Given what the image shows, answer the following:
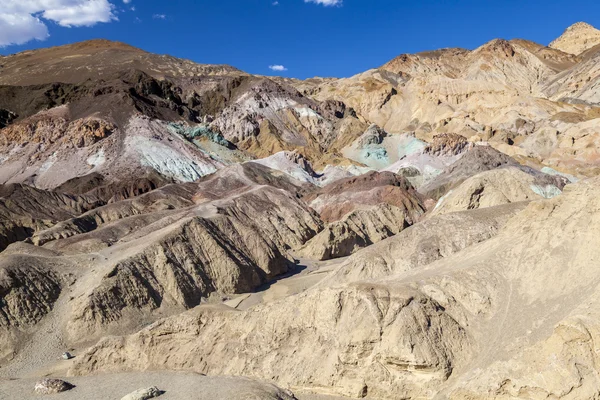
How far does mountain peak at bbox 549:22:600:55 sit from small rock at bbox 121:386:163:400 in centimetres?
19791

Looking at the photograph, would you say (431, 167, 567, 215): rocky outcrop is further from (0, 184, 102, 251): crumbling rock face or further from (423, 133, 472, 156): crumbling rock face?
(423, 133, 472, 156): crumbling rock face

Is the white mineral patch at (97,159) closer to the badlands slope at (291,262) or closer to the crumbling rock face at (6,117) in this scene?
the badlands slope at (291,262)

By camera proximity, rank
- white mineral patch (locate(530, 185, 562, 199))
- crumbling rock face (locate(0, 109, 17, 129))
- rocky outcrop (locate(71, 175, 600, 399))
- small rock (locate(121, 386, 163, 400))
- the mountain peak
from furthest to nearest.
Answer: the mountain peak → crumbling rock face (locate(0, 109, 17, 129)) → white mineral patch (locate(530, 185, 562, 199)) → small rock (locate(121, 386, 163, 400)) → rocky outcrop (locate(71, 175, 600, 399))

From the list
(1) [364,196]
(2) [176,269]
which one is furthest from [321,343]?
(1) [364,196]

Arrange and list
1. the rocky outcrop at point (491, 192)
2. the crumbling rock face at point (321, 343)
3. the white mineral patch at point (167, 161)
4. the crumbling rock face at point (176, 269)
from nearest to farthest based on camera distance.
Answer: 1. the crumbling rock face at point (321, 343)
2. the crumbling rock face at point (176, 269)
3. the rocky outcrop at point (491, 192)
4. the white mineral patch at point (167, 161)

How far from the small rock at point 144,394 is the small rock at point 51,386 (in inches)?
127

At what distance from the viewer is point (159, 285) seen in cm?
3083

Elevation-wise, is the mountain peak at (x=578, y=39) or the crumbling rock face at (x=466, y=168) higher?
the mountain peak at (x=578, y=39)

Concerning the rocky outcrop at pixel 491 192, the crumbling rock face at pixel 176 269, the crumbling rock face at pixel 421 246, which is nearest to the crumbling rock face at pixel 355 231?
the crumbling rock face at pixel 176 269

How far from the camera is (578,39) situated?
623 ft

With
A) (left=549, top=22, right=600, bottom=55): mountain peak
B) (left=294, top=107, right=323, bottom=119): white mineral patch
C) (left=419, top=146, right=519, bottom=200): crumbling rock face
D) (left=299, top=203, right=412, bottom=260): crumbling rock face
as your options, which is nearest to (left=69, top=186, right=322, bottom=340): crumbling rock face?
(left=299, top=203, right=412, bottom=260): crumbling rock face

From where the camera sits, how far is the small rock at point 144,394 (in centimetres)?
1509

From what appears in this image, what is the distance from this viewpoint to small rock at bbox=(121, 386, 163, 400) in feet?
49.5

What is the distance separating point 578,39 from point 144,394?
207 meters
